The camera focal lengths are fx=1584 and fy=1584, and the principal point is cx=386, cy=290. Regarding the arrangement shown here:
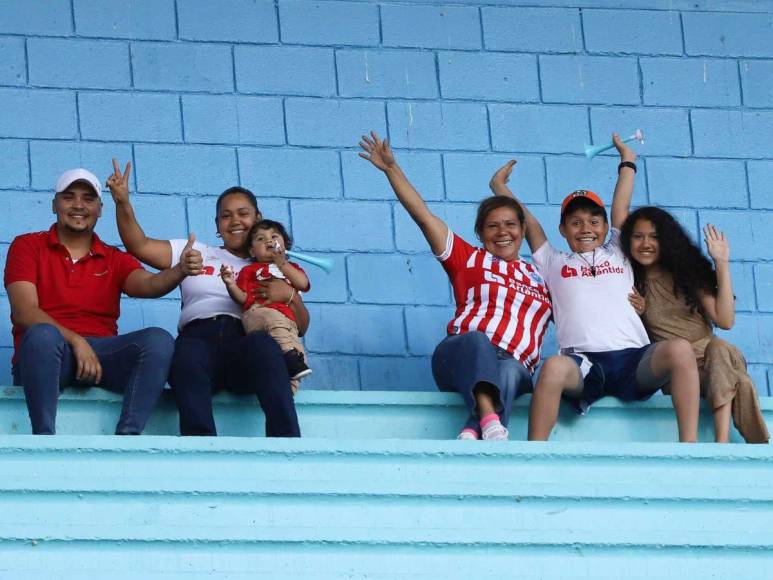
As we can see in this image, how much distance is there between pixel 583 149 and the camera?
581 centimetres

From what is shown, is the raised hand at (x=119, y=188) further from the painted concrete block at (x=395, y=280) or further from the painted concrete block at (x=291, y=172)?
the painted concrete block at (x=395, y=280)

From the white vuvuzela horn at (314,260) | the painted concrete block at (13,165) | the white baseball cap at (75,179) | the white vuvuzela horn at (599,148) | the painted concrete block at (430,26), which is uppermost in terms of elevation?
the painted concrete block at (430,26)

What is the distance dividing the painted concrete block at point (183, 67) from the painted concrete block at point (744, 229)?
1815 millimetres

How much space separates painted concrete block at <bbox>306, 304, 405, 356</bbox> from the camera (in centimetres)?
546

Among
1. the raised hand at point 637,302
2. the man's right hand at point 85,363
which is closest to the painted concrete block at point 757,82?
the raised hand at point 637,302

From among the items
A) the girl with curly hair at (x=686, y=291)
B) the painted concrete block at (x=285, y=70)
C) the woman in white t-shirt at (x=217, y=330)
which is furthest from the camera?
the painted concrete block at (x=285, y=70)

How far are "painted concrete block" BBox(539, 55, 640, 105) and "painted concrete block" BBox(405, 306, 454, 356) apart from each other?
3.02 feet

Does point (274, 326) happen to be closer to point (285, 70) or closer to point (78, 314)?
point (78, 314)

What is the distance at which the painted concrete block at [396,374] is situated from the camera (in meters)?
5.44

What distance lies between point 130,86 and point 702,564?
277 centimetres

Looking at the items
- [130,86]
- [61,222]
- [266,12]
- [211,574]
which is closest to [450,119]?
[266,12]

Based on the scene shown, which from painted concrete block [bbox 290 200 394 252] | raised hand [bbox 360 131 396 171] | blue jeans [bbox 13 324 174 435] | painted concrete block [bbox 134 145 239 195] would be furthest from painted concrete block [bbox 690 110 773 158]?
blue jeans [bbox 13 324 174 435]

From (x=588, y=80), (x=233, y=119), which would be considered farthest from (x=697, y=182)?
(x=233, y=119)

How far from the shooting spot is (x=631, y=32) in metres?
5.96
